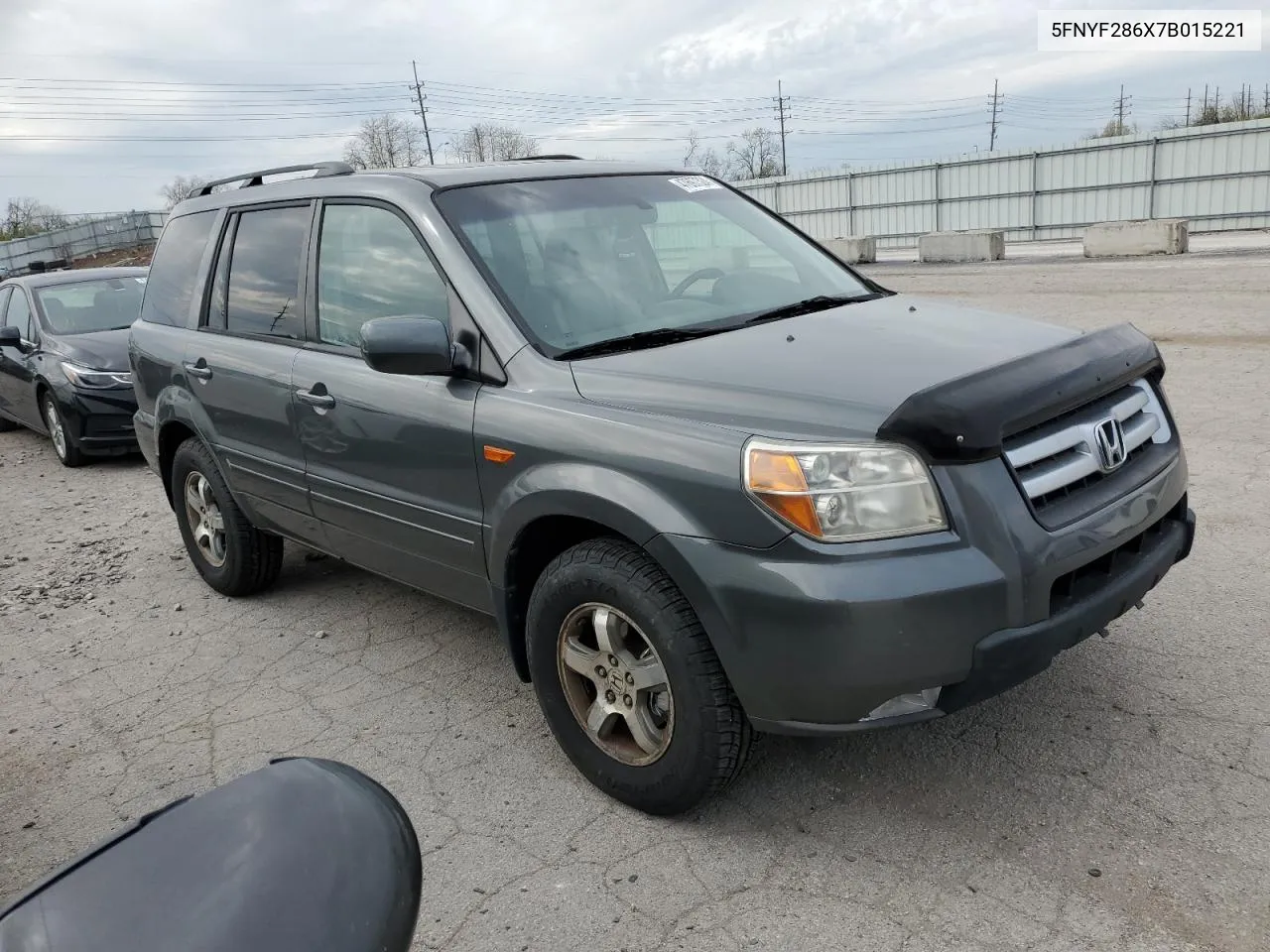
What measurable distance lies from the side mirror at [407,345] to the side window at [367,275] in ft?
0.86

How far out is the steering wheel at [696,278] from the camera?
142 inches

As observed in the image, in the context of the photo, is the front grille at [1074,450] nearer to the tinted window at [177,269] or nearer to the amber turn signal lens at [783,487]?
the amber turn signal lens at [783,487]

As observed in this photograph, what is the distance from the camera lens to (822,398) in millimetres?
2613

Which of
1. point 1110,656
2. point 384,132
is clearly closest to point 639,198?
point 1110,656

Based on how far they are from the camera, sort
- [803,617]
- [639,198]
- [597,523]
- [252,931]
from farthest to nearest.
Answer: [639,198], [597,523], [803,617], [252,931]

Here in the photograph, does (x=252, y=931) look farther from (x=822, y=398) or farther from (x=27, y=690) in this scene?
(x=27, y=690)

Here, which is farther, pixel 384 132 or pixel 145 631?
pixel 384 132

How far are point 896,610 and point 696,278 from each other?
1735 millimetres

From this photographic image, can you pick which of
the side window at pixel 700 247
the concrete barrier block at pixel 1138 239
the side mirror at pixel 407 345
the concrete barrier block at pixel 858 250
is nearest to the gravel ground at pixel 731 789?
the side mirror at pixel 407 345

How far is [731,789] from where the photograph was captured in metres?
3.10

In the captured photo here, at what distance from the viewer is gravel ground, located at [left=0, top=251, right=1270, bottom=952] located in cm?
253

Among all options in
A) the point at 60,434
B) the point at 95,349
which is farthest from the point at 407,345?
the point at 60,434

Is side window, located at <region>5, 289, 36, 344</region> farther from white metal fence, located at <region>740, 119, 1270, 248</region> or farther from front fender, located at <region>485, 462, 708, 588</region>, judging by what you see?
white metal fence, located at <region>740, 119, 1270, 248</region>

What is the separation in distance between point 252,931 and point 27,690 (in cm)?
397
